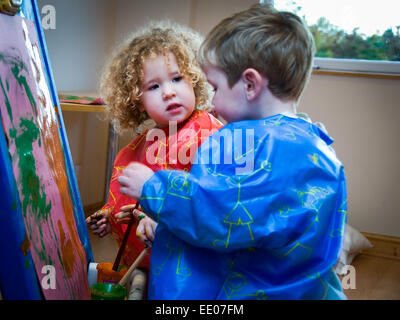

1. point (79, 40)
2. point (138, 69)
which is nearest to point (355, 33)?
point (79, 40)

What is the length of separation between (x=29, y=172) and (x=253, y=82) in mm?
422

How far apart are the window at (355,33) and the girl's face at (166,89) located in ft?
5.85

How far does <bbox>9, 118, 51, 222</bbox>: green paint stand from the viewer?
75 cm

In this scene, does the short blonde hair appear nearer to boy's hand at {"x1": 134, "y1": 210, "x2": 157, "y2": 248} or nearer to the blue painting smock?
the blue painting smock

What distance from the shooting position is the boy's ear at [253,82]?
33.6 inches

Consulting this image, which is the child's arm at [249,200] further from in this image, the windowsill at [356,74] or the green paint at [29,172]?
the windowsill at [356,74]

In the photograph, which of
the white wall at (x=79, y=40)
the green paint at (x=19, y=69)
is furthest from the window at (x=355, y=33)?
the green paint at (x=19, y=69)

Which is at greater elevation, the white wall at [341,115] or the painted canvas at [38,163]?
the painted canvas at [38,163]

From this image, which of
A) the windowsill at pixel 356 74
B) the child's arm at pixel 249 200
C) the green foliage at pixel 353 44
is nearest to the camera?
the child's arm at pixel 249 200

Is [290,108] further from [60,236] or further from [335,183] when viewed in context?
[60,236]

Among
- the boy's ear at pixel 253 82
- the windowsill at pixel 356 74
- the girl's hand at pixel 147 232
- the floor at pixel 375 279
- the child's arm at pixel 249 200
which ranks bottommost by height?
the floor at pixel 375 279

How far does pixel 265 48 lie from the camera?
852mm

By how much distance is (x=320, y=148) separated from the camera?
0.82 m
